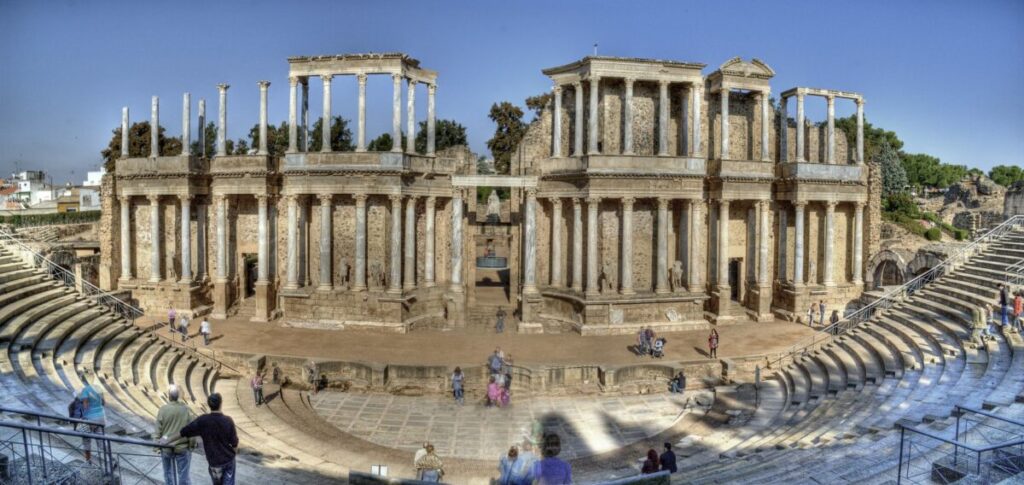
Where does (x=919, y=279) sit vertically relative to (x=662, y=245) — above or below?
below

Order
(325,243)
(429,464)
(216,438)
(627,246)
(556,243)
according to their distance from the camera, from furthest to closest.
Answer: (556,243) → (325,243) → (627,246) → (429,464) → (216,438)

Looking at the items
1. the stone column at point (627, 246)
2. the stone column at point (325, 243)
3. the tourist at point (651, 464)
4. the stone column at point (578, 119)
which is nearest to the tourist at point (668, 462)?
the tourist at point (651, 464)

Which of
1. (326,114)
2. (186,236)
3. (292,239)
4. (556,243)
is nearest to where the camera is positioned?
(326,114)

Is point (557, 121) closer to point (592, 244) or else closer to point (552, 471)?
point (592, 244)

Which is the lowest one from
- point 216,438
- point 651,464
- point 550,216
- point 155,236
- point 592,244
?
point 651,464

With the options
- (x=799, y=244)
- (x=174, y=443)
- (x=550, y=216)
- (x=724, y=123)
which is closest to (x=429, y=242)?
(x=550, y=216)

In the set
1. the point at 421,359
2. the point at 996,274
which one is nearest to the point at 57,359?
the point at 421,359

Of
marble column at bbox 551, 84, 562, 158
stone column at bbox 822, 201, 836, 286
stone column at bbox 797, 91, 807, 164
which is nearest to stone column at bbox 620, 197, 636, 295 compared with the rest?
marble column at bbox 551, 84, 562, 158

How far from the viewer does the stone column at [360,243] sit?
28000mm

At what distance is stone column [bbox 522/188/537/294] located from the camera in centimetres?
2833

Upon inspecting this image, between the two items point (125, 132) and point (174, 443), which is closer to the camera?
point (174, 443)

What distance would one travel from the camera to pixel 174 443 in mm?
8258

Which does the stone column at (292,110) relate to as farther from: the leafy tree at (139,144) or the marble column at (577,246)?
the leafy tree at (139,144)

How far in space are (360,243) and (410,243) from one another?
85.9 inches
